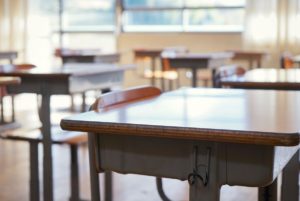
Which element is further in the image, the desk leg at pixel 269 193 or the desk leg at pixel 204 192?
the desk leg at pixel 269 193

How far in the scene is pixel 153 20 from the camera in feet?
25.6

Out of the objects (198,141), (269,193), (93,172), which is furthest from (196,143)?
(269,193)

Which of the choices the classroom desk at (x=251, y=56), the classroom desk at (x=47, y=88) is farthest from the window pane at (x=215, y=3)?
the classroom desk at (x=47, y=88)

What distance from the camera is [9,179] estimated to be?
3.26 metres

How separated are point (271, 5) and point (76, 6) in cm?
302

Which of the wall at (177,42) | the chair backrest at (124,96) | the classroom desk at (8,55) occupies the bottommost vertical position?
the chair backrest at (124,96)

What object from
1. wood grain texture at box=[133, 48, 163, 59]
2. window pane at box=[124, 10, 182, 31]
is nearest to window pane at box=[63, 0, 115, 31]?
window pane at box=[124, 10, 182, 31]

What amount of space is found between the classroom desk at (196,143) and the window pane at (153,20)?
6399 mm

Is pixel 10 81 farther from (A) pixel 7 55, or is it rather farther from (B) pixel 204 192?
(A) pixel 7 55

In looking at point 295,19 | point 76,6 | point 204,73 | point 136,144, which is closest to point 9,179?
point 136,144

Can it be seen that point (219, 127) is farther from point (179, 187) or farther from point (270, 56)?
point (270, 56)

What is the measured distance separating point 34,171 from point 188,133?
66.0 inches

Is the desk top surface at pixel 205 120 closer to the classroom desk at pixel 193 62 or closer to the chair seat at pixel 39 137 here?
the chair seat at pixel 39 137

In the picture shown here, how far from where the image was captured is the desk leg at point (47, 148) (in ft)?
8.57
